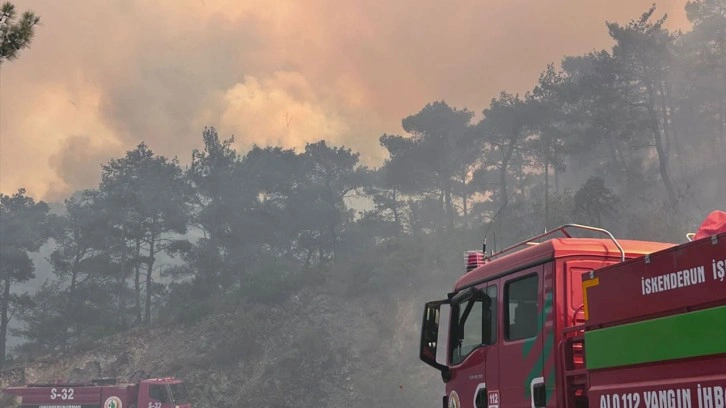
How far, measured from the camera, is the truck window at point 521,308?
21.9 ft

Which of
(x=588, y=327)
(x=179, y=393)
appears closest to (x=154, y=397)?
(x=179, y=393)

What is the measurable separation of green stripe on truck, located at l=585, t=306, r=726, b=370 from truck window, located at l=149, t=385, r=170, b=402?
88.5 ft

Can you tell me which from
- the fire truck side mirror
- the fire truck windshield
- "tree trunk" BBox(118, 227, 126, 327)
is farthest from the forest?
the fire truck side mirror

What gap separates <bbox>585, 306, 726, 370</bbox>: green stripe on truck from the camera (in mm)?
4492

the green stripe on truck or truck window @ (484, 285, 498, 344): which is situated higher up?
truck window @ (484, 285, 498, 344)

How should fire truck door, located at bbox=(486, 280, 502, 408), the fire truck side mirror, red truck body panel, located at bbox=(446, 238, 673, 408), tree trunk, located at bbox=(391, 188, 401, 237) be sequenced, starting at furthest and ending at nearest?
tree trunk, located at bbox=(391, 188, 401, 237)
the fire truck side mirror
fire truck door, located at bbox=(486, 280, 502, 408)
red truck body panel, located at bbox=(446, 238, 673, 408)

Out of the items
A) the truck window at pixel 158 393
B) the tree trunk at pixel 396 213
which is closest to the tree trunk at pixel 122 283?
the tree trunk at pixel 396 213

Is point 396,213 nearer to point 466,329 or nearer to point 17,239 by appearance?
point 17,239

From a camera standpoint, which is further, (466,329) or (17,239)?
(17,239)

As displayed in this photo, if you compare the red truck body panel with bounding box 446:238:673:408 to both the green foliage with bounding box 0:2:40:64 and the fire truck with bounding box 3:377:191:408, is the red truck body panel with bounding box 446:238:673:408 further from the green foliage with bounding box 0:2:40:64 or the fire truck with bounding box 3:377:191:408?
the fire truck with bounding box 3:377:191:408

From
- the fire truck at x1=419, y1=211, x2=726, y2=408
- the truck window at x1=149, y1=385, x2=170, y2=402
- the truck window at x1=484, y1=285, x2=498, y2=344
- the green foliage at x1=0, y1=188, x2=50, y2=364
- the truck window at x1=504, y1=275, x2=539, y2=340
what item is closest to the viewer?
the fire truck at x1=419, y1=211, x2=726, y2=408

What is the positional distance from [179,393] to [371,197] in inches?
1573

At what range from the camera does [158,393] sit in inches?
1168

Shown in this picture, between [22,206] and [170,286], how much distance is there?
15696mm
